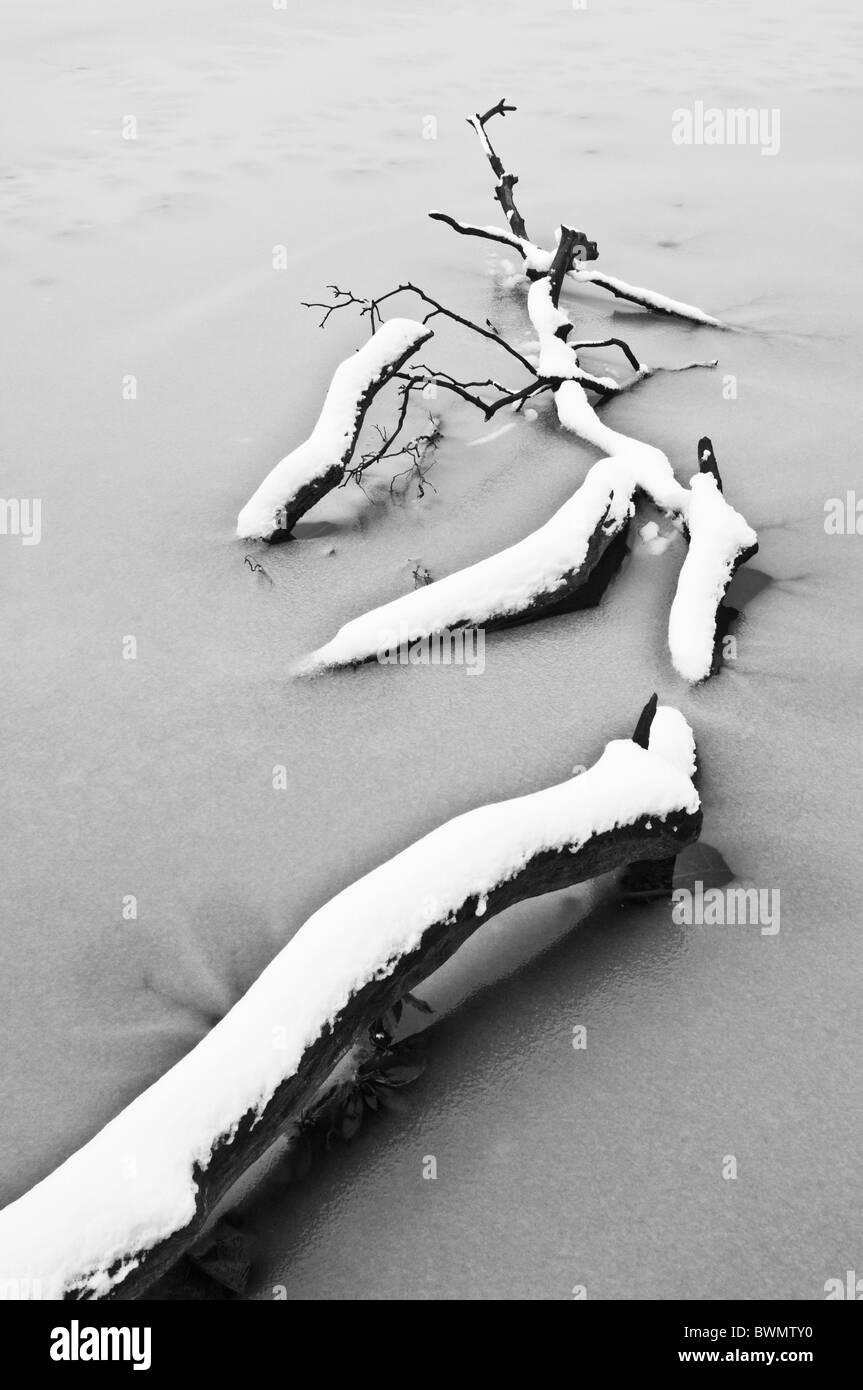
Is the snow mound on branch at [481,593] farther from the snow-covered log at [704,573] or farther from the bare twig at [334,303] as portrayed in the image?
the bare twig at [334,303]

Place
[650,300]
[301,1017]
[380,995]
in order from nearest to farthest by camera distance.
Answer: [301,1017], [380,995], [650,300]

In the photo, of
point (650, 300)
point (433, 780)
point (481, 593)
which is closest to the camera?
point (433, 780)

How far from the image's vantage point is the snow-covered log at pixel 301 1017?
143 cm

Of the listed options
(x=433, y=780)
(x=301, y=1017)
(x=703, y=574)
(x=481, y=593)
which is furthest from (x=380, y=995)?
(x=703, y=574)

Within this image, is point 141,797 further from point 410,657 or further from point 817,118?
point 817,118

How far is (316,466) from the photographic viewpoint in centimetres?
312

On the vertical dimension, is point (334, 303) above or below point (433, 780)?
above

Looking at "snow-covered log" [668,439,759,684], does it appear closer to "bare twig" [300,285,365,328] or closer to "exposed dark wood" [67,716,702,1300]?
"exposed dark wood" [67,716,702,1300]

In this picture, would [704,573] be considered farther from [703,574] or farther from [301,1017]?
[301,1017]

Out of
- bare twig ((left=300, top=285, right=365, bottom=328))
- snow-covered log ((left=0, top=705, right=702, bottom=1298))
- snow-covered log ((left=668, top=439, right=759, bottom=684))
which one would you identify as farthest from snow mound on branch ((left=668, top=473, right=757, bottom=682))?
bare twig ((left=300, top=285, right=365, bottom=328))

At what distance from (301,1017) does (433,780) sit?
827 mm

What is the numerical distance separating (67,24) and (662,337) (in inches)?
279

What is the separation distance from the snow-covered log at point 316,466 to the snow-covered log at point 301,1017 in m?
1.41
